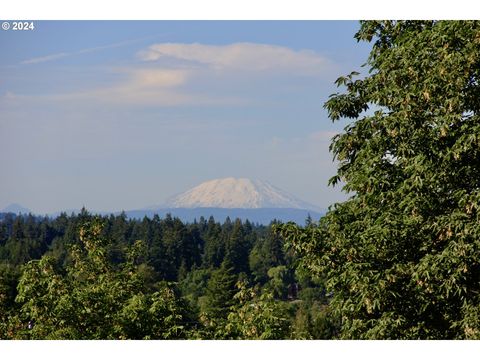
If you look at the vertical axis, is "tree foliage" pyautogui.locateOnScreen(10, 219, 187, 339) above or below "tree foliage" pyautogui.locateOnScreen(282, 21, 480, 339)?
below

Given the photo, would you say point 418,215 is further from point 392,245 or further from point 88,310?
point 88,310

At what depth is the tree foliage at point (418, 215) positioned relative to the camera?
10.2 metres

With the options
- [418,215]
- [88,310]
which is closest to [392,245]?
[418,215]

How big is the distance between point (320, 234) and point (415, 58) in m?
3.44

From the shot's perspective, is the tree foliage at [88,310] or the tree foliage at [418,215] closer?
the tree foliage at [418,215]

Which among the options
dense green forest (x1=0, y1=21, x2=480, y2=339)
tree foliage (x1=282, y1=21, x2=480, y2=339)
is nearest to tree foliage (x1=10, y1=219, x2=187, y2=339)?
dense green forest (x1=0, y1=21, x2=480, y2=339)

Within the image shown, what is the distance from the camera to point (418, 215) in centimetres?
1036

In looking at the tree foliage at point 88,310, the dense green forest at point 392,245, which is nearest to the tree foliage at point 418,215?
the dense green forest at point 392,245

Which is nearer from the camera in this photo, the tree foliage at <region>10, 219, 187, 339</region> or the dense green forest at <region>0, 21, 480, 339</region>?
the dense green forest at <region>0, 21, 480, 339</region>

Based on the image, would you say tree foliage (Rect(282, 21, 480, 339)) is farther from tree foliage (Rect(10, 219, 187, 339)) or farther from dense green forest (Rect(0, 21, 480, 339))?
tree foliage (Rect(10, 219, 187, 339))

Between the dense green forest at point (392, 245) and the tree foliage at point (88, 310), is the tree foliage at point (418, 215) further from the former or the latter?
the tree foliage at point (88, 310)

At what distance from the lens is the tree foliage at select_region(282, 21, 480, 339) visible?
401 inches

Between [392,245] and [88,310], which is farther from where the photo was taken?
[88,310]
